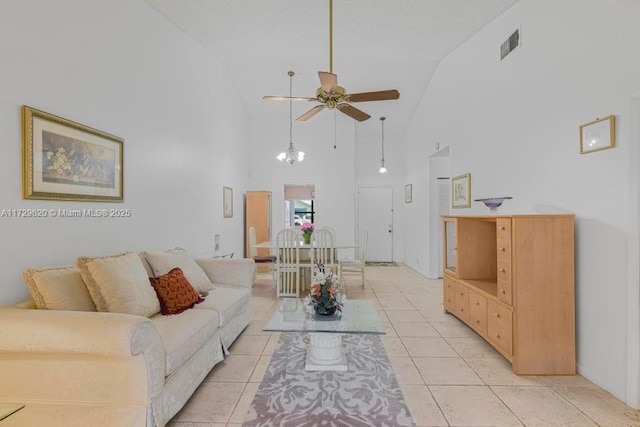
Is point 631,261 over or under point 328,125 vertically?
under

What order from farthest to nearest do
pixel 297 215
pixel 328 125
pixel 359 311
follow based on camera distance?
pixel 297 215 → pixel 328 125 → pixel 359 311

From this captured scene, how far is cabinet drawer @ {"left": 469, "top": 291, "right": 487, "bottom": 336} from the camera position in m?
2.93

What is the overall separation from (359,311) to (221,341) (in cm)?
117

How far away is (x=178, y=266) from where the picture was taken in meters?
2.89

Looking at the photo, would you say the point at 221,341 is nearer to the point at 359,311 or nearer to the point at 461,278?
the point at 359,311

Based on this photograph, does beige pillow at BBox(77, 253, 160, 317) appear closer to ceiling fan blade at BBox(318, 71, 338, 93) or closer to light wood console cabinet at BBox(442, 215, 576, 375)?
ceiling fan blade at BBox(318, 71, 338, 93)

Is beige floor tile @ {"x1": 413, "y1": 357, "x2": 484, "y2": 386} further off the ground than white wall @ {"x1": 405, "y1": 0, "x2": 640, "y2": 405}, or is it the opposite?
white wall @ {"x1": 405, "y1": 0, "x2": 640, "y2": 405}

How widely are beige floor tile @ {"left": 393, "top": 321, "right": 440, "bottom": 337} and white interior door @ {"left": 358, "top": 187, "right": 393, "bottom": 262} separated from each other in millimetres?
4366

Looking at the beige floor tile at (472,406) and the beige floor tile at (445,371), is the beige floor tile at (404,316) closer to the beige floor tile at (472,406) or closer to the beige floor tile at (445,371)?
the beige floor tile at (445,371)

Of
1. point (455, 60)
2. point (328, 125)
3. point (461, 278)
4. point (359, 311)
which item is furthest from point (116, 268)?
point (328, 125)

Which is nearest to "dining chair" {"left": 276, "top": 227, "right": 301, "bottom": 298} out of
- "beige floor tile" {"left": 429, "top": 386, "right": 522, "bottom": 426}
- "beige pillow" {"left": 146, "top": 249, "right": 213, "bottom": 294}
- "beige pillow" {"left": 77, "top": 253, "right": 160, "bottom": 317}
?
"beige pillow" {"left": 146, "top": 249, "right": 213, "bottom": 294}

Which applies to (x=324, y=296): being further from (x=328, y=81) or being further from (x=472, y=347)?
(x=328, y=81)

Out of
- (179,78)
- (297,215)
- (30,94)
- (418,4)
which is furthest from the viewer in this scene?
(297,215)

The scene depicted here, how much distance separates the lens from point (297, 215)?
315 inches
